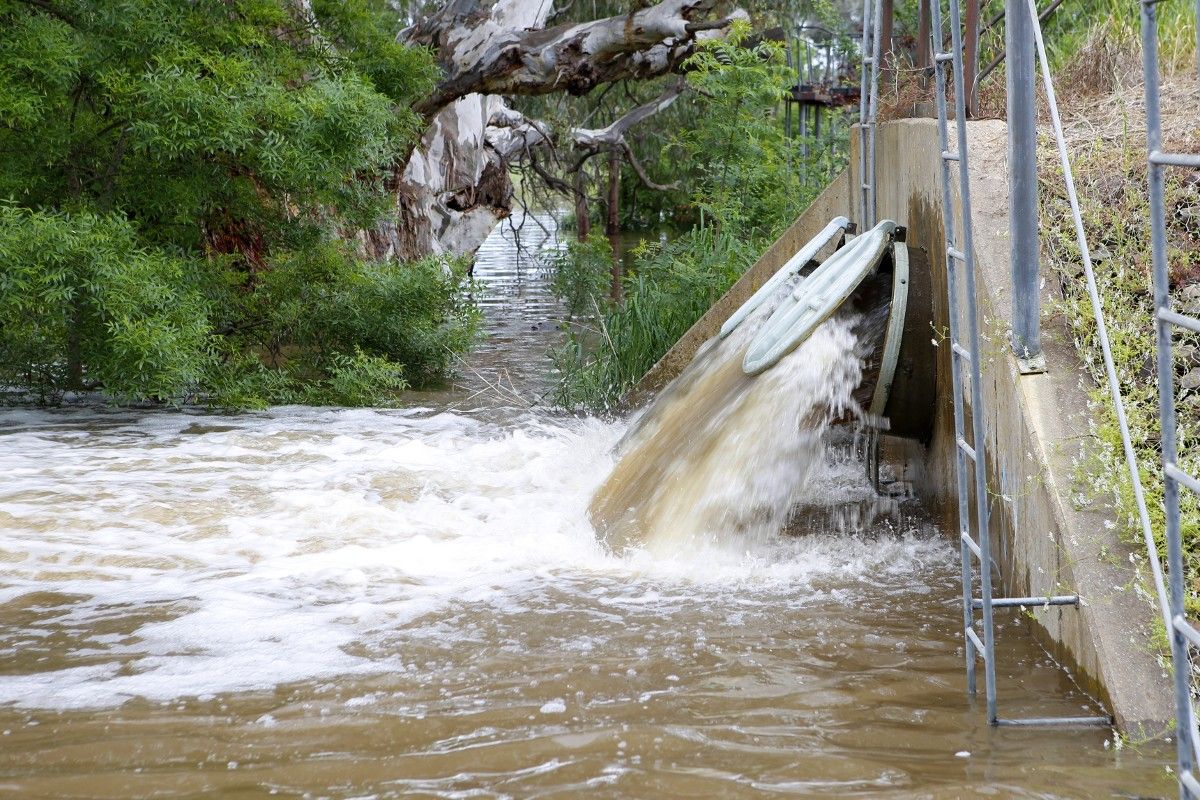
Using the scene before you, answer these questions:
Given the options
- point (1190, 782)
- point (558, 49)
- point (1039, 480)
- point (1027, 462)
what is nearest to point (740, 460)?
point (1027, 462)

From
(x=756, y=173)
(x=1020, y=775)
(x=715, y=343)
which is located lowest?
(x=1020, y=775)

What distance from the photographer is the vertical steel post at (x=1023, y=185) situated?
3.86 meters

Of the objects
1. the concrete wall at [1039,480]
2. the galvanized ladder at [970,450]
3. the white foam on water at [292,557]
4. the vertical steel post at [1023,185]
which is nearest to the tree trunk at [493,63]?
the white foam on water at [292,557]

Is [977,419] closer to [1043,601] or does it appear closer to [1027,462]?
[1043,601]

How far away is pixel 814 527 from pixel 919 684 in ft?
6.92

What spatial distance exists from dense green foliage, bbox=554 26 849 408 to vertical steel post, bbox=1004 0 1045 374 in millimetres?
4877

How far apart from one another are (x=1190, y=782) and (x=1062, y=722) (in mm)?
1039

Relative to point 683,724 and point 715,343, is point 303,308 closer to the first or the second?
point 715,343

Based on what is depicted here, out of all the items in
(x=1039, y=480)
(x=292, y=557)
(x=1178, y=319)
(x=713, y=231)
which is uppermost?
(x=713, y=231)

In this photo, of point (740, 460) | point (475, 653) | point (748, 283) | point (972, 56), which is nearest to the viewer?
point (475, 653)

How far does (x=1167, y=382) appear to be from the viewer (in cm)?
226

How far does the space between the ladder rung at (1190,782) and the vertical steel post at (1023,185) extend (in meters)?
2.17

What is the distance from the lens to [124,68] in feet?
27.0

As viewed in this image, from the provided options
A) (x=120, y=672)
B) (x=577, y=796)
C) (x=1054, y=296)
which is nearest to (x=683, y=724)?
(x=577, y=796)
